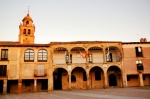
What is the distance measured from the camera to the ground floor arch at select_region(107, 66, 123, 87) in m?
Answer: 28.7

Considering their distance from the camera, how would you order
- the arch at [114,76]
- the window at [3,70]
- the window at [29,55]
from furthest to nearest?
the arch at [114,76]
the window at [29,55]
the window at [3,70]

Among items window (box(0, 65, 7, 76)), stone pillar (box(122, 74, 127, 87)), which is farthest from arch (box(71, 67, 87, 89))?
window (box(0, 65, 7, 76))

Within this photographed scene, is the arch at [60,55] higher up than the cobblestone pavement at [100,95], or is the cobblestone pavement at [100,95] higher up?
the arch at [60,55]

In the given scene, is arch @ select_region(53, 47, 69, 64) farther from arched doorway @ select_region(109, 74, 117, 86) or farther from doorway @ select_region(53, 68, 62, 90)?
arched doorway @ select_region(109, 74, 117, 86)

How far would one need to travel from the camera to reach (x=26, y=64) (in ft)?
84.2

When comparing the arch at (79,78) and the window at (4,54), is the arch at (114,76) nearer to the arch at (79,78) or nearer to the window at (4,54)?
the arch at (79,78)

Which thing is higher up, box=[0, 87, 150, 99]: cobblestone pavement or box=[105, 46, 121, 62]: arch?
box=[105, 46, 121, 62]: arch

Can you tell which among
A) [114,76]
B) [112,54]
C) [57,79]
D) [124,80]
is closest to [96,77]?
[114,76]

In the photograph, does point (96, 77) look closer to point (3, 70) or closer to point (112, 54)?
point (112, 54)

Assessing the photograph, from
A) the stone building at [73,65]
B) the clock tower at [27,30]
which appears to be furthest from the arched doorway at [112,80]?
the clock tower at [27,30]

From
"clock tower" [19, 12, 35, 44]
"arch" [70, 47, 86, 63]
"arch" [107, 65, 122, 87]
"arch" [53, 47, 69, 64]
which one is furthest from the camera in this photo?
"clock tower" [19, 12, 35, 44]

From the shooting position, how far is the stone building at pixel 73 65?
25438mm

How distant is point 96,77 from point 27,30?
20843mm

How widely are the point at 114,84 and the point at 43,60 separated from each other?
1305 cm
